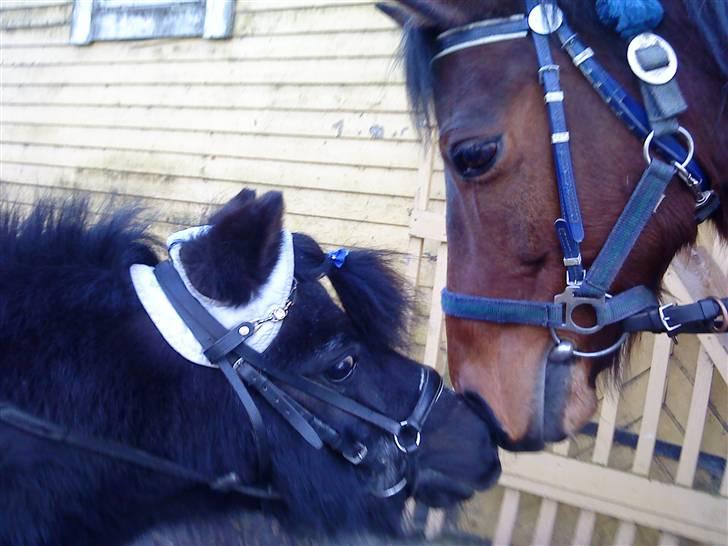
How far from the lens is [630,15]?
155 centimetres

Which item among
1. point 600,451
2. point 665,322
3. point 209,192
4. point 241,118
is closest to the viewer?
point 665,322

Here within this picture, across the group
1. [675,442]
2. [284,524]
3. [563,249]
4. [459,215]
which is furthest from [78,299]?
[675,442]

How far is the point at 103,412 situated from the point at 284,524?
637 millimetres

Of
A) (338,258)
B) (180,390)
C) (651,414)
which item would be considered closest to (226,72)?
(338,258)

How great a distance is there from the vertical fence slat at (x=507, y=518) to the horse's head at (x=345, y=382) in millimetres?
1970

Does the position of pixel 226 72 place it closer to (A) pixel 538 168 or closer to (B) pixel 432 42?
(B) pixel 432 42

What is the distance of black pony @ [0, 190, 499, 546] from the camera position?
151 centimetres

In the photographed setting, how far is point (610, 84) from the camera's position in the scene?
157 centimetres

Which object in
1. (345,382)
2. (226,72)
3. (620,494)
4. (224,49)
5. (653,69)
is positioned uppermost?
(224,49)

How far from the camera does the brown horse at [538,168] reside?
5.19ft

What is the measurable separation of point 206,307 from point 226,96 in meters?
3.81

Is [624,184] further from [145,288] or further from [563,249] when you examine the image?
[145,288]

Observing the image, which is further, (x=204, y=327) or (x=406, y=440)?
(x=406, y=440)

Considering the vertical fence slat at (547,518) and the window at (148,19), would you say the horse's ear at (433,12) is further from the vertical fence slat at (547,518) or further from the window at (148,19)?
the window at (148,19)
